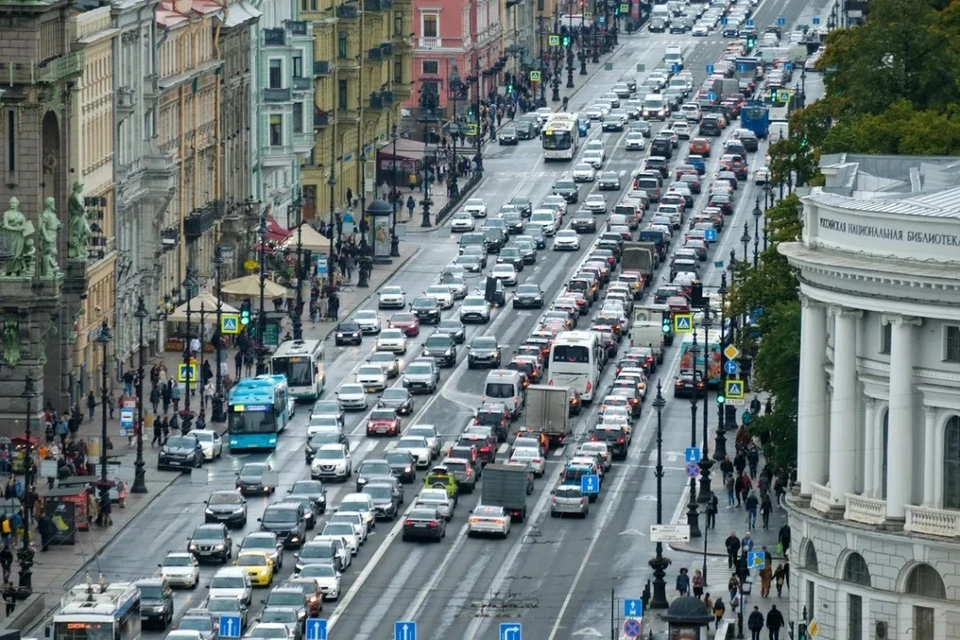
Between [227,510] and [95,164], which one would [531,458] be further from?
[95,164]

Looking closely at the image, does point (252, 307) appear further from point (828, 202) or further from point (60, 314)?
point (828, 202)

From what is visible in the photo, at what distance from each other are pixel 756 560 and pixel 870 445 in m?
11.7

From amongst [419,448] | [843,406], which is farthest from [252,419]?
[843,406]

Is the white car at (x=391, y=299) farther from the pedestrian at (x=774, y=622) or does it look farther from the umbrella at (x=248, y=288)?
the pedestrian at (x=774, y=622)

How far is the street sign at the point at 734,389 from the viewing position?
5723 inches

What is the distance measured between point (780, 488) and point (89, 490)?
23.9m

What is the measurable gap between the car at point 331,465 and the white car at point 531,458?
6.33 meters

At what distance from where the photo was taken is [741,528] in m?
135

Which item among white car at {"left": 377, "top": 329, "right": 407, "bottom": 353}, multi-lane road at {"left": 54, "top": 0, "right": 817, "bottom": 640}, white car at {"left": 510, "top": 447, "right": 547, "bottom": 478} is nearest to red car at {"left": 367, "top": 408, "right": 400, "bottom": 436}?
multi-lane road at {"left": 54, "top": 0, "right": 817, "bottom": 640}

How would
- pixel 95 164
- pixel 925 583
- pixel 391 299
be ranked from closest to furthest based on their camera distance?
pixel 925 583, pixel 95 164, pixel 391 299

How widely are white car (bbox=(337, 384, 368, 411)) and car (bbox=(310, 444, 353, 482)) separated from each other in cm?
1357

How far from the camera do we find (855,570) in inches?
4254

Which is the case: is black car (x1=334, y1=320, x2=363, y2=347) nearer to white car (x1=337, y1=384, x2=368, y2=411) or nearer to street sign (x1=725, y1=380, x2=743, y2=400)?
white car (x1=337, y1=384, x2=368, y2=411)

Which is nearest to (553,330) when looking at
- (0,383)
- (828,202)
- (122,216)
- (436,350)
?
(436,350)
